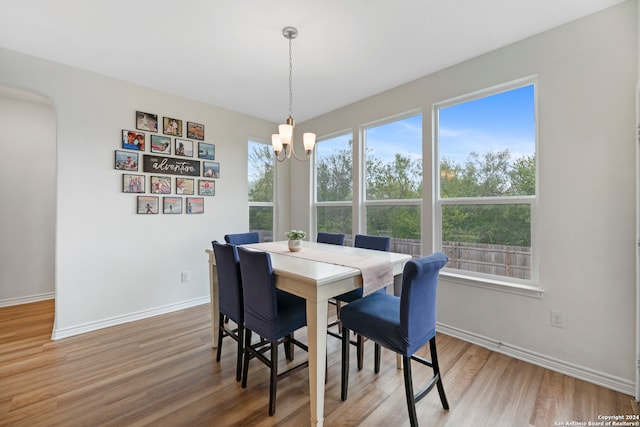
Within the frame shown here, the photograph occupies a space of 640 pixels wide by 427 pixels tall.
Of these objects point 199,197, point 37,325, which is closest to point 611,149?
point 199,197

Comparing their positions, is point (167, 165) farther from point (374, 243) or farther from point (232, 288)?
point (374, 243)

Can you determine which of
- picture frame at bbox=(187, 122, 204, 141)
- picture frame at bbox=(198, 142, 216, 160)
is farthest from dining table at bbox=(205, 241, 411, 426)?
picture frame at bbox=(187, 122, 204, 141)

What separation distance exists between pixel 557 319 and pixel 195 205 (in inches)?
153

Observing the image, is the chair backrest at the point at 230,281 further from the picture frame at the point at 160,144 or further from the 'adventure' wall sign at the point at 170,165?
the picture frame at the point at 160,144

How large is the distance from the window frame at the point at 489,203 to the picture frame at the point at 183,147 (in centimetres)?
293

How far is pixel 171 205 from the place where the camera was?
349cm

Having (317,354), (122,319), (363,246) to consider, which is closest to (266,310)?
(317,354)

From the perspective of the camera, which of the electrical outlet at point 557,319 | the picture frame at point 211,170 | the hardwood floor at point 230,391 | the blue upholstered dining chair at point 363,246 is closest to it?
the hardwood floor at point 230,391

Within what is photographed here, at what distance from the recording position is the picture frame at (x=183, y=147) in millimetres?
3506

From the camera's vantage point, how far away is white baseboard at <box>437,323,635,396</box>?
193 cm

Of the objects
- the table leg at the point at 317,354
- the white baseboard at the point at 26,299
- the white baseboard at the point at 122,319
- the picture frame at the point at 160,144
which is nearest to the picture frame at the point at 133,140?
the picture frame at the point at 160,144

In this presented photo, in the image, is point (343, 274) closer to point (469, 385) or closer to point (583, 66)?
point (469, 385)

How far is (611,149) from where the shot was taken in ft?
6.49

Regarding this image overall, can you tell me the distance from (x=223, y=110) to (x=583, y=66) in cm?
381
